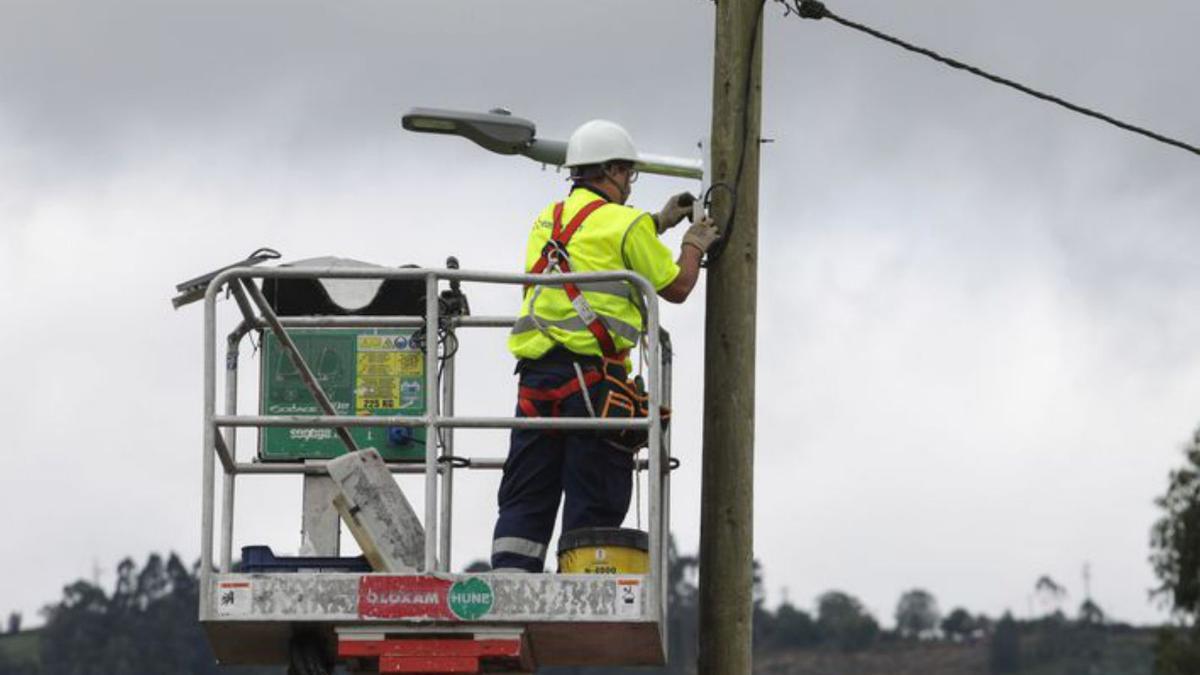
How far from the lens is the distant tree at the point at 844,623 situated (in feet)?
557

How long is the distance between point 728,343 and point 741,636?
151 cm

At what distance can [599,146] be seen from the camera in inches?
660

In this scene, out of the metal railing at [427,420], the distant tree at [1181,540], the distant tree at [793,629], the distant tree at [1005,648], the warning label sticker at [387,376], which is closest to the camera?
the metal railing at [427,420]

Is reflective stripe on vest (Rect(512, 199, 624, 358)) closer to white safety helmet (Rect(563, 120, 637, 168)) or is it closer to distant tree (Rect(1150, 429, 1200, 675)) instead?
white safety helmet (Rect(563, 120, 637, 168))

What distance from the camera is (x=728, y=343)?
17125 millimetres

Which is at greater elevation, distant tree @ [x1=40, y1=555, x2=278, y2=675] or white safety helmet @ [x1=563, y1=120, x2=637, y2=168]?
distant tree @ [x1=40, y1=555, x2=278, y2=675]

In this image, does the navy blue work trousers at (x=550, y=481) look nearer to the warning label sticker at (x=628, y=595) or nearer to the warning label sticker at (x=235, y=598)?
the warning label sticker at (x=628, y=595)

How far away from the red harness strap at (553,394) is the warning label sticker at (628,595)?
1144 mm

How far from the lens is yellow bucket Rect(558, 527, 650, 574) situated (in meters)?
15.6

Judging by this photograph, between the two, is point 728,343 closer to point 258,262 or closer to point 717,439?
point 717,439

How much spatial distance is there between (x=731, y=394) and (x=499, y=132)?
1.85m

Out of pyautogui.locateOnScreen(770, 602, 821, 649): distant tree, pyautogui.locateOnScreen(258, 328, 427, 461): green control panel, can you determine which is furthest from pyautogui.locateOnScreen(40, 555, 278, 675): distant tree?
pyautogui.locateOnScreen(258, 328, 427, 461): green control panel

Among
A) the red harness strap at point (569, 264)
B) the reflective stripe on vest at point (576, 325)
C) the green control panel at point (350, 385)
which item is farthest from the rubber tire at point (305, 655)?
the green control panel at point (350, 385)

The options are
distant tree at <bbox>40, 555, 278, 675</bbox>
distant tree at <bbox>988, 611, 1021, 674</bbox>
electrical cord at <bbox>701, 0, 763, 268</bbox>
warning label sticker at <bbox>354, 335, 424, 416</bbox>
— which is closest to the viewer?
electrical cord at <bbox>701, 0, 763, 268</bbox>
